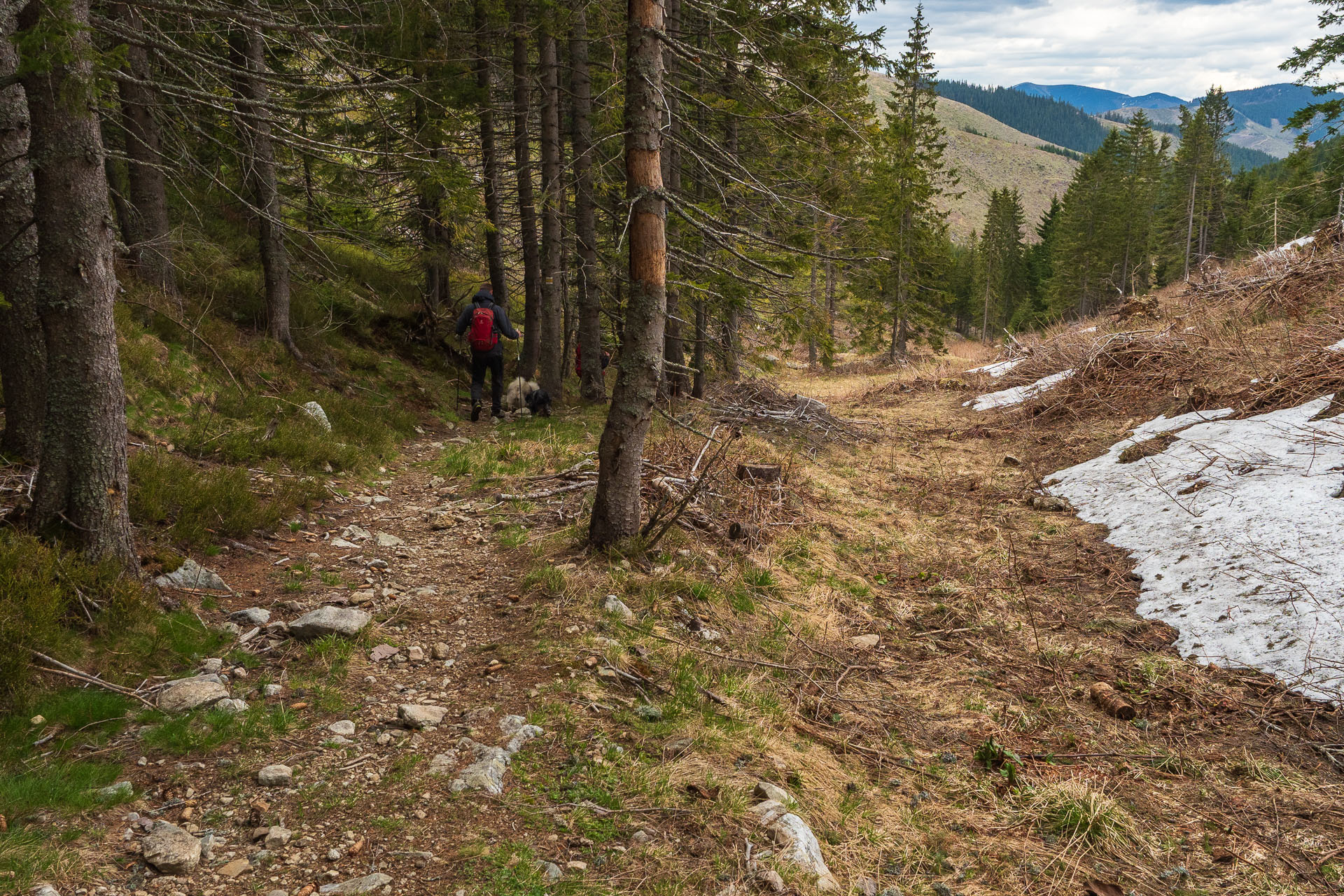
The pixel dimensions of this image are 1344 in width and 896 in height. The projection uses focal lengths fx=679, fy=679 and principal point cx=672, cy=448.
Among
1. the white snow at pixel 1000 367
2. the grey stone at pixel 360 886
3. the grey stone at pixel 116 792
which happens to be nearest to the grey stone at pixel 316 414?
the grey stone at pixel 116 792

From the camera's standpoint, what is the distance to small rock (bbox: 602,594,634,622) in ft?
17.6

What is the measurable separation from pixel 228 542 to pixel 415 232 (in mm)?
13279

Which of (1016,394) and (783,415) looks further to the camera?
(1016,394)

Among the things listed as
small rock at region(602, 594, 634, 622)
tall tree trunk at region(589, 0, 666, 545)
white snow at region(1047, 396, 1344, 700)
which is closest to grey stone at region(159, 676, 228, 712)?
small rock at region(602, 594, 634, 622)

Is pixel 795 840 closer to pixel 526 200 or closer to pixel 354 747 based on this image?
pixel 354 747

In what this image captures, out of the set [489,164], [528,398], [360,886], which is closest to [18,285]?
[360,886]

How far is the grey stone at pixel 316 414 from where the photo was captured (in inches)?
359

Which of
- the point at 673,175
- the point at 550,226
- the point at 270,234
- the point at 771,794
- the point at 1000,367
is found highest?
the point at 673,175

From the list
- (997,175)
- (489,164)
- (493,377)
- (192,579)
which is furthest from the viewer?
(997,175)

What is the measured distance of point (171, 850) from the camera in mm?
2805

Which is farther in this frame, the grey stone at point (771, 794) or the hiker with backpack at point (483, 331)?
the hiker with backpack at point (483, 331)

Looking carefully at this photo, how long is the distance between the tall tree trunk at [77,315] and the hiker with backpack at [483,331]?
23.4 ft

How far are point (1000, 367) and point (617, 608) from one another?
21.0 metres

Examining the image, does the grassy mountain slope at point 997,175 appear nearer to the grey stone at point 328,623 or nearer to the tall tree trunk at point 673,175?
the tall tree trunk at point 673,175
